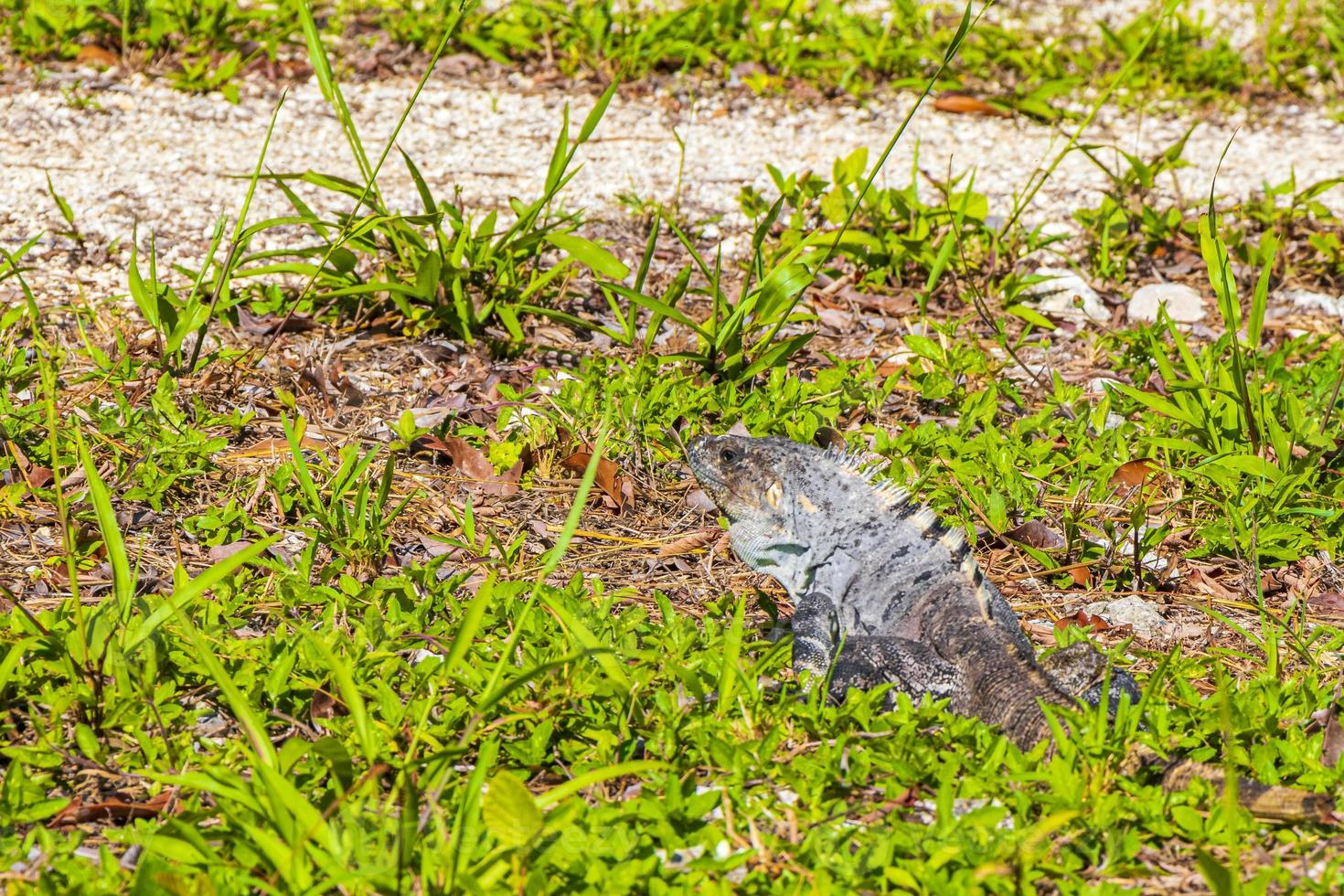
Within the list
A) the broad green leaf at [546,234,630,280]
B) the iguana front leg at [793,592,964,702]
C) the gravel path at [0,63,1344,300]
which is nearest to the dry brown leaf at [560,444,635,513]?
the iguana front leg at [793,592,964,702]

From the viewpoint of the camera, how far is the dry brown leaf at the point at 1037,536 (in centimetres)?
382

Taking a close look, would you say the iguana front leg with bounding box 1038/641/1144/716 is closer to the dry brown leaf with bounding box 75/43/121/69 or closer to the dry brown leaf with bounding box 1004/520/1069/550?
the dry brown leaf with bounding box 1004/520/1069/550

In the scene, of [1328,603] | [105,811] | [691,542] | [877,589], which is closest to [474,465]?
[691,542]

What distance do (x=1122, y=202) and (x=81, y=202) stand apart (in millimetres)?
4993

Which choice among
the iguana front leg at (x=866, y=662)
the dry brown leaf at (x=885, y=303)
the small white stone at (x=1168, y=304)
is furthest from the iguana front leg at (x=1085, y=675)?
the small white stone at (x=1168, y=304)

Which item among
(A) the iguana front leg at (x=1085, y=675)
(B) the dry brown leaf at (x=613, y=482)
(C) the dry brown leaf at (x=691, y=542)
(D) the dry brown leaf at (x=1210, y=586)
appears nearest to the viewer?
(A) the iguana front leg at (x=1085, y=675)

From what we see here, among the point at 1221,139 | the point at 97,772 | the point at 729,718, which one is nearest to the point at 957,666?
the point at 729,718

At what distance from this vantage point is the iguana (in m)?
2.98

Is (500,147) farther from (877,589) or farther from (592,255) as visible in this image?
(877,589)

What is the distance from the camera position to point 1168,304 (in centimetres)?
538

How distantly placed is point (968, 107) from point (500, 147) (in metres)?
2.82

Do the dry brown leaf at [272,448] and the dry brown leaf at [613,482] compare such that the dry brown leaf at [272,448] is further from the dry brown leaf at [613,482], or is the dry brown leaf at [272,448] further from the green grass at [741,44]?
the green grass at [741,44]

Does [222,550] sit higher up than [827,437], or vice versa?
[827,437]

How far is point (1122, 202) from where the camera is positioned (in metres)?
5.75
